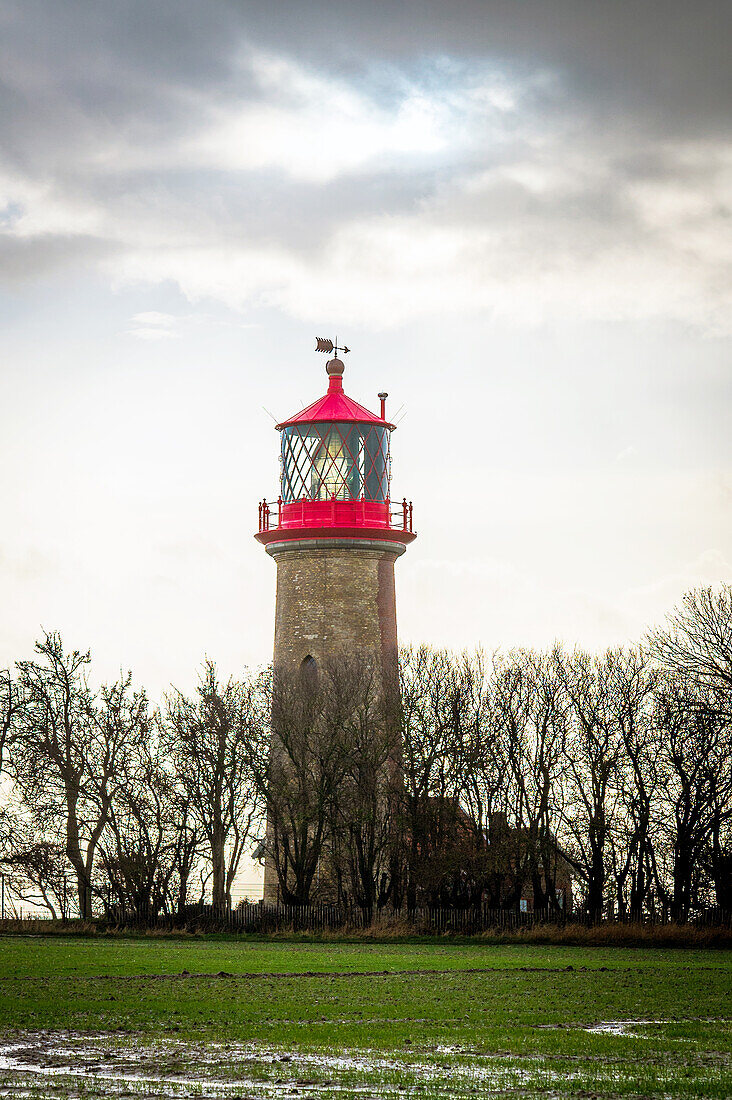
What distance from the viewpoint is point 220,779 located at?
158 ft

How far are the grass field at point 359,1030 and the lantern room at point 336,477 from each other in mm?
21782

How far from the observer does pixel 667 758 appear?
155ft

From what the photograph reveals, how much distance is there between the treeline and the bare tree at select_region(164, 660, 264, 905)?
0.06m

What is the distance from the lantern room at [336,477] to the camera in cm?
4922

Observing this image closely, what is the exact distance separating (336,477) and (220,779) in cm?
1056

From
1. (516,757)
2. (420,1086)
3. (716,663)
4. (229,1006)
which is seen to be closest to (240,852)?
(516,757)

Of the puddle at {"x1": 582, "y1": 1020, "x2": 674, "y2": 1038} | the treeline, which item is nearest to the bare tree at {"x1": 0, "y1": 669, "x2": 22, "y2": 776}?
the treeline

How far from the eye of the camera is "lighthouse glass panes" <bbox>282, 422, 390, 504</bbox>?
49625 millimetres

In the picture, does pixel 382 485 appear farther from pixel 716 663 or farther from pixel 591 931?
pixel 591 931

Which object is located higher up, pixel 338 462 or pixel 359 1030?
pixel 338 462

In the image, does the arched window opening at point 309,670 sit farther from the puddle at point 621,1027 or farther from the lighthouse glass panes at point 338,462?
the puddle at point 621,1027

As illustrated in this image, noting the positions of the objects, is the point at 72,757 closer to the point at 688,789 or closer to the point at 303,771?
the point at 303,771

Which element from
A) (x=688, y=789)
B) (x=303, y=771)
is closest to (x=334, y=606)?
(x=303, y=771)

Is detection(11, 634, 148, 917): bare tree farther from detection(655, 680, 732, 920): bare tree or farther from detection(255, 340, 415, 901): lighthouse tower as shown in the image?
detection(655, 680, 732, 920): bare tree
